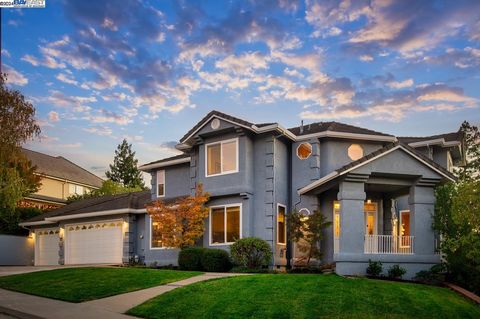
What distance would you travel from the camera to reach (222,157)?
25.9 m

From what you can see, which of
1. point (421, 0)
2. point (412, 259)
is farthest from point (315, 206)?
point (421, 0)

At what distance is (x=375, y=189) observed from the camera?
23.4 metres

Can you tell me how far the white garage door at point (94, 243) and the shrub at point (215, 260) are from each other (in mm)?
9091

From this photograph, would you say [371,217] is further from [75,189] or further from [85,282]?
[75,189]

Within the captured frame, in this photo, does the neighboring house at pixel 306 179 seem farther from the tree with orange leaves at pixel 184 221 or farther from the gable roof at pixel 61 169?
the gable roof at pixel 61 169

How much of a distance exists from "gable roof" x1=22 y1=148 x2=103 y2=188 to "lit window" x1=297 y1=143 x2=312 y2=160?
30628 millimetres

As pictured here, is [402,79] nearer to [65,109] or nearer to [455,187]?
[455,187]

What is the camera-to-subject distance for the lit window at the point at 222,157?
25.5 metres

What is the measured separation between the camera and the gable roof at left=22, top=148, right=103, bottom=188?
165 feet

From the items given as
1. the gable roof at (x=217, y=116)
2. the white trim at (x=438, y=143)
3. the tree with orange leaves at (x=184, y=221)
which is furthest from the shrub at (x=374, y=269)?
the tree with orange leaves at (x=184, y=221)

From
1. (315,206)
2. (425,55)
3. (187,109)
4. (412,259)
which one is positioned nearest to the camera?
(412,259)

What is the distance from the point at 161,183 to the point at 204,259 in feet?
27.4

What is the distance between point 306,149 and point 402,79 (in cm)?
532

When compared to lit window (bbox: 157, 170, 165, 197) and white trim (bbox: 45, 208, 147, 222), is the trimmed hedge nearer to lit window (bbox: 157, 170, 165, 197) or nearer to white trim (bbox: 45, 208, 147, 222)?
white trim (bbox: 45, 208, 147, 222)
